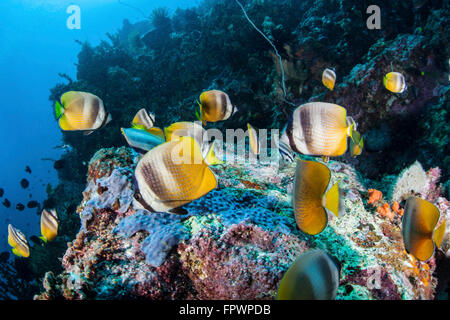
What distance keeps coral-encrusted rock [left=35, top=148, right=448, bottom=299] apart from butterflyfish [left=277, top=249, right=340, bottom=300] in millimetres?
550

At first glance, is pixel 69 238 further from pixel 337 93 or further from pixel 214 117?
pixel 337 93

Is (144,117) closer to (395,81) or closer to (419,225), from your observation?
(419,225)

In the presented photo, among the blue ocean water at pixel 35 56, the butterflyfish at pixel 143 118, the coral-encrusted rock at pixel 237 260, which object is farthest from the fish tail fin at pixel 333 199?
the blue ocean water at pixel 35 56

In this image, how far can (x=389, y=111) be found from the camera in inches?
199

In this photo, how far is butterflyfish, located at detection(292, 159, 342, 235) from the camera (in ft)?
4.17

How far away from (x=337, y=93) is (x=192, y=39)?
7.75m

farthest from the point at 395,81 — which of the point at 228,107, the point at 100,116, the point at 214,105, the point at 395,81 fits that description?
the point at 100,116

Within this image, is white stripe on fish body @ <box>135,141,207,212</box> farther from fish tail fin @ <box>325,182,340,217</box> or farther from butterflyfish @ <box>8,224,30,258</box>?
butterflyfish @ <box>8,224,30,258</box>

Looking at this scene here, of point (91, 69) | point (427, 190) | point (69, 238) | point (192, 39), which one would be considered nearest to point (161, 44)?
point (192, 39)

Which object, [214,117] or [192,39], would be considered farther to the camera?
[192,39]

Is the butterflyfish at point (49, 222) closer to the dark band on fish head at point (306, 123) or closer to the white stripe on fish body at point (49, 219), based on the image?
the white stripe on fish body at point (49, 219)

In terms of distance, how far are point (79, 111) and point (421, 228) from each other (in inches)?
133

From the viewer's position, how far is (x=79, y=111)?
270 centimetres

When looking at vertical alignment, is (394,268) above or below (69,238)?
above
